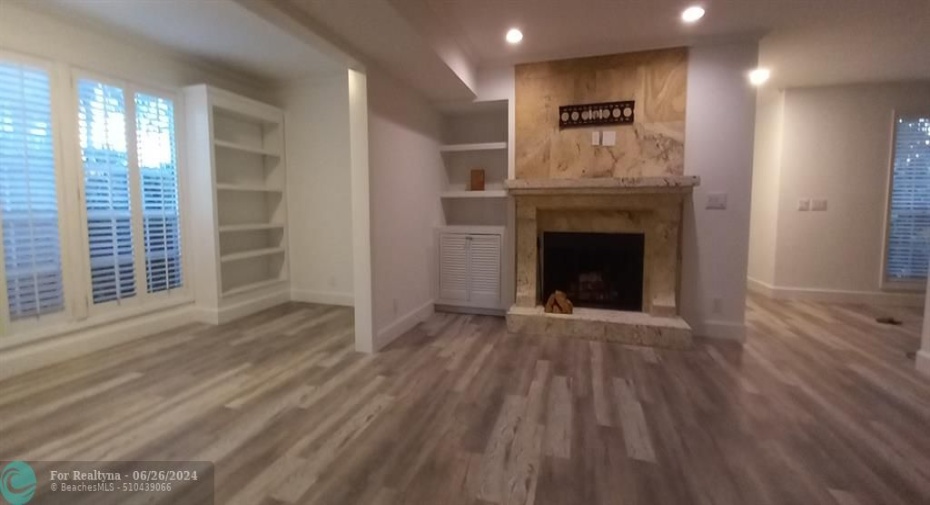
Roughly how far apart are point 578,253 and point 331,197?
2.91 metres

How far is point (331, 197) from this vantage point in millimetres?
4699

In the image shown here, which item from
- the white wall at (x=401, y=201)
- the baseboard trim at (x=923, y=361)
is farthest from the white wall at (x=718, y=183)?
the white wall at (x=401, y=201)

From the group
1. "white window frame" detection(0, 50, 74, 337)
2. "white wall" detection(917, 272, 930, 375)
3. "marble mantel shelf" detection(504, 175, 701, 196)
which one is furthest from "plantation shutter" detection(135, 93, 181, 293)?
"white wall" detection(917, 272, 930, 375)

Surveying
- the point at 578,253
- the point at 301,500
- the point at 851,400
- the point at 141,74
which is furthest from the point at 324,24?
the point at 851,400

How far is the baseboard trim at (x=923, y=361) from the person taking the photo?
279 centimetres

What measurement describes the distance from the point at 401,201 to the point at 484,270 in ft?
3.92

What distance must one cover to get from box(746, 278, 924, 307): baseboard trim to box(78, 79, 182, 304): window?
6.88 meters

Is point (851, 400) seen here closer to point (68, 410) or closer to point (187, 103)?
point (68, 410)

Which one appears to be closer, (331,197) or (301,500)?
(301,500)

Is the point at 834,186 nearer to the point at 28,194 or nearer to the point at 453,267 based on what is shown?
the point at 453,267

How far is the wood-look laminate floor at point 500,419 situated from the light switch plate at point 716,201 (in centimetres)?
Answer: 120

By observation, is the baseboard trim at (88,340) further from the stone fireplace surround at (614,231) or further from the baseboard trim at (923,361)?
the baseboard trim at (923,361)

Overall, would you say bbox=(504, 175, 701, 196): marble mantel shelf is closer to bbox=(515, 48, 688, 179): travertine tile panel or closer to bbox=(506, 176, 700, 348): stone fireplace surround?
bbox=(506, 176, 700, 348): stone fireplace surround

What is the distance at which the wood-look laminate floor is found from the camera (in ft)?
5.44
